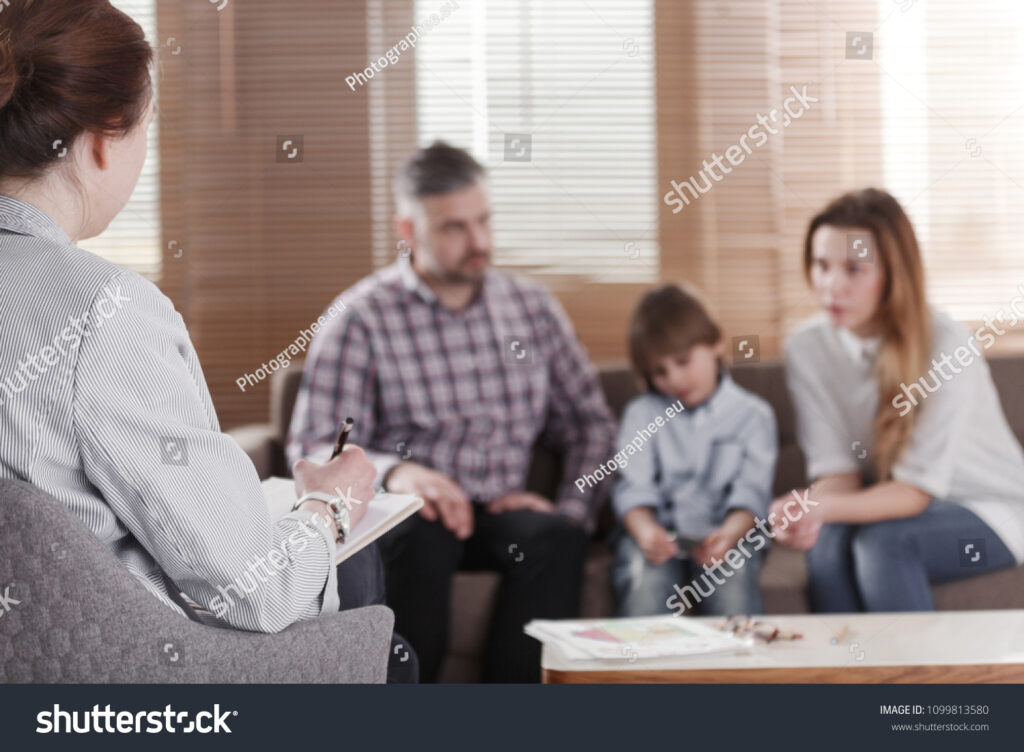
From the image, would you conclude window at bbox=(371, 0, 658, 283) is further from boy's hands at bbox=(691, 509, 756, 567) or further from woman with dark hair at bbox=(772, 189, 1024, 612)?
boy's hands at bbox=(691, 509, 756, 567)

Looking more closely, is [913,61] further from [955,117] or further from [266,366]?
[266,366]

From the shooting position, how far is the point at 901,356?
200 centimetres

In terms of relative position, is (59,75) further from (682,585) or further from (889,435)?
(889,435)

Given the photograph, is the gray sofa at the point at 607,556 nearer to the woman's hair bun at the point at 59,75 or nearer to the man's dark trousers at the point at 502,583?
the man's dark trousers at the point at 502,583

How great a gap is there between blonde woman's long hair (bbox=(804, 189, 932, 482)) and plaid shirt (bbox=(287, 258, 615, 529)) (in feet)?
1.95

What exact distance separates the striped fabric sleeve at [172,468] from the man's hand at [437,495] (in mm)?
1068

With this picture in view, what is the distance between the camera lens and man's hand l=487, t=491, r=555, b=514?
2.14 metres

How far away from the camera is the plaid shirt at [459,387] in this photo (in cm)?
Answer: 218

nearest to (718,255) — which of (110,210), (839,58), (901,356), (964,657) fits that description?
(839,58)

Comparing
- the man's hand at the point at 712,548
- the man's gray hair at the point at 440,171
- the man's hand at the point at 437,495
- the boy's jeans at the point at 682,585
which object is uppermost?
the man's gray hair at the point at 440,171

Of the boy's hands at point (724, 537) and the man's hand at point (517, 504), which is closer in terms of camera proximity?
the boy's hands at point (724, 537)

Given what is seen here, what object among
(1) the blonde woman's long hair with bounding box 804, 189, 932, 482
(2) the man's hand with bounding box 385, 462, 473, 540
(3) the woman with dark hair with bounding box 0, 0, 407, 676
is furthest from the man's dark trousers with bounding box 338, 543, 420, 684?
(1) the blonde woman's long hair with bounding box 804, 189, 932, 482

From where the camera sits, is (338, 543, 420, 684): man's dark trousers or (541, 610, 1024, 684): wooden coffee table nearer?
(338, 543, 420, 684): man's dark trousers

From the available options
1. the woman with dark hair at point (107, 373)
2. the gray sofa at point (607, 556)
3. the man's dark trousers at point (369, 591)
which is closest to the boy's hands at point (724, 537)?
the gray sofa at point (607, 556)
